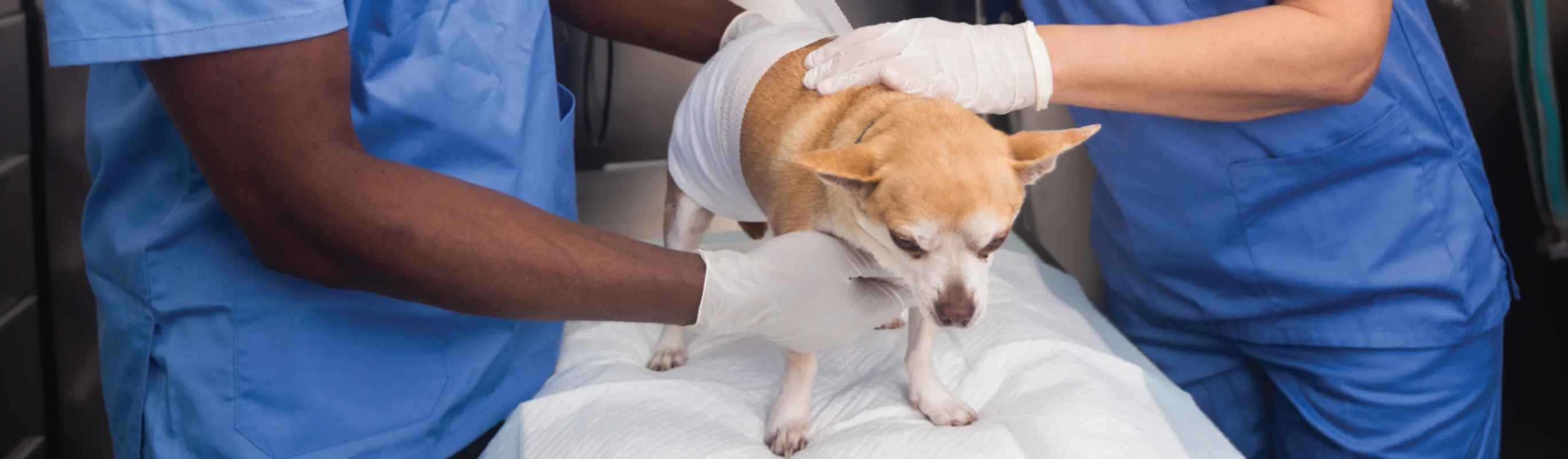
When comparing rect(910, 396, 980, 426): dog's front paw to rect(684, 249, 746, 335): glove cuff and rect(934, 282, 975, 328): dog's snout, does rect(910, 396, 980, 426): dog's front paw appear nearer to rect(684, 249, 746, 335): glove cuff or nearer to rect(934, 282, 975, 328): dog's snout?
rect(934, 282, 975, 328): dog's snout

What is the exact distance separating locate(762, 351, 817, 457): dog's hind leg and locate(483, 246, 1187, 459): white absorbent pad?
18 millimetres

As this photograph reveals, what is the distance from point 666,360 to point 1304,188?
0.86m

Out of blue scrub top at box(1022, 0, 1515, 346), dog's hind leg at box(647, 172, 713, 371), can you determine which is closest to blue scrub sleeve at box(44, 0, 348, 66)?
dog's hind leg at box(647, 172, 713, 371)

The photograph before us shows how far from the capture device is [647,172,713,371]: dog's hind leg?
126 cm

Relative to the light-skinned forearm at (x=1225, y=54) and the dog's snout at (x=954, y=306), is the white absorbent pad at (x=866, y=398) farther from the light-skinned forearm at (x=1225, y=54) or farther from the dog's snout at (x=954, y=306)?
the light-skinned forearm at (x=1225, y=54)

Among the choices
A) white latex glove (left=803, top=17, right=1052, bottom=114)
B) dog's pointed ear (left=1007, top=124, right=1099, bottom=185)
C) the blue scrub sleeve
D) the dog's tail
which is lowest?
the dog's tail

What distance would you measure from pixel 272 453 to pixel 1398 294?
1296mm

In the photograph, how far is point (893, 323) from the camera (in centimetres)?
136

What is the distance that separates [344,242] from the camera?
2.35 feet

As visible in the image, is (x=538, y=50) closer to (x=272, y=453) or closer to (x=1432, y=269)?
(x=272, y=453)

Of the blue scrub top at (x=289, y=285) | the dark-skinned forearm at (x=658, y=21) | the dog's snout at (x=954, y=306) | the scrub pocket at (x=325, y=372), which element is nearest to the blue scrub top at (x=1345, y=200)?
the dog's snout at (x=954, y=306)

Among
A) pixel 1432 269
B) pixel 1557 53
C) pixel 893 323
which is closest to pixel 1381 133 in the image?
pixel 1432 269

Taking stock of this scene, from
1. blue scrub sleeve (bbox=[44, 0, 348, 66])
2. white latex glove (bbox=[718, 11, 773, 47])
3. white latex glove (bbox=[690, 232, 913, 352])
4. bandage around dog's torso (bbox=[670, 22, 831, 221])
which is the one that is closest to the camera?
blue scrub sleeve (bbox=[44, 0, 348, 66])

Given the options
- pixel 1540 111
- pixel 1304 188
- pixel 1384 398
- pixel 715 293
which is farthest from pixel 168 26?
pixel 1540 111
